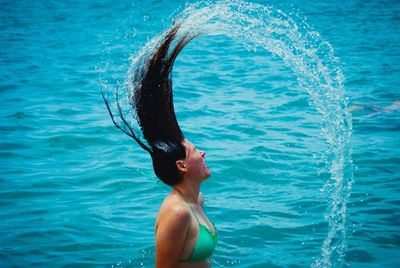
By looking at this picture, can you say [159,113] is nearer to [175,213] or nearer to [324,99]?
[175,213]

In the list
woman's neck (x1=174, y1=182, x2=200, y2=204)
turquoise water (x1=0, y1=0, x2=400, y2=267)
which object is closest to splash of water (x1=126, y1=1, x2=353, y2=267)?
turquoise water (x1=0, y1=0, x2=400, y2=267)

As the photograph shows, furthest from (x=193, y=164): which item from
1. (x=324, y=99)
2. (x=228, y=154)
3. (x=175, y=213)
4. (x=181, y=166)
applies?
(x=324, y=99)

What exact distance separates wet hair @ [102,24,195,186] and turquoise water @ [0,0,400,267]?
389 mm

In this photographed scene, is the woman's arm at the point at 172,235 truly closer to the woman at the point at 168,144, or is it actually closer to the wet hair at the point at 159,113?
the woman at the point at 168,144

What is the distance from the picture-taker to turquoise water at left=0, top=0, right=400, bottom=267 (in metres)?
5.55

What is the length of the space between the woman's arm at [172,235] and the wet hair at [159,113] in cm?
25

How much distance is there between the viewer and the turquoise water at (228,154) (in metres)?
5.55

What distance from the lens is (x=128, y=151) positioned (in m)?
8.23

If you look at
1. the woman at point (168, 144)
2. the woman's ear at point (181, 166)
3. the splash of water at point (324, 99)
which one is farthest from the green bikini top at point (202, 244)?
the splash of water at point (324, 99)

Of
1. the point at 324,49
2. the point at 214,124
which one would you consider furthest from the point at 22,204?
the point at 324,49

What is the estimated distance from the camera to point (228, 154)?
7.98 metres

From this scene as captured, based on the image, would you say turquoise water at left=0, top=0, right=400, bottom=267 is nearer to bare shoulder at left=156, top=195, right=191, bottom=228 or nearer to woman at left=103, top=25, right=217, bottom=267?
woman at left=103, top=25, right=217, bottom=267

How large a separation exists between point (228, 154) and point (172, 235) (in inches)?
200

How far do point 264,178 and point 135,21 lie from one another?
11777 mm
